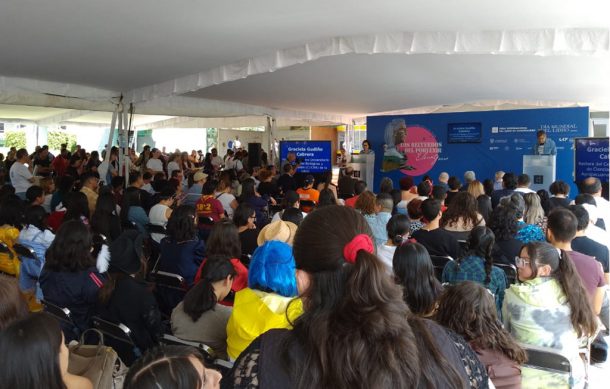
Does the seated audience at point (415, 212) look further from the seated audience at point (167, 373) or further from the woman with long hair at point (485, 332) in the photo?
the seated audience at point (167, 373)

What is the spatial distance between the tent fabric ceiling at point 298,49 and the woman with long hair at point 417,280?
279 cm

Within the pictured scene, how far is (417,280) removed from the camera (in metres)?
2.49

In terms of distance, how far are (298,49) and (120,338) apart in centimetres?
466

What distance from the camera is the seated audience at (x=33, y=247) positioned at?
382cm

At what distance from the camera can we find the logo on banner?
12.5 m

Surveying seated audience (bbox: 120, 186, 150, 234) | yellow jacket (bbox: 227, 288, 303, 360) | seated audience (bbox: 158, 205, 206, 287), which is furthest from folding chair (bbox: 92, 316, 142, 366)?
seated audience (bbox: 120, 186, 150, 234)

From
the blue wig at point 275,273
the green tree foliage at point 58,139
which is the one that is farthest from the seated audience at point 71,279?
the green tree foliage at point 58,139

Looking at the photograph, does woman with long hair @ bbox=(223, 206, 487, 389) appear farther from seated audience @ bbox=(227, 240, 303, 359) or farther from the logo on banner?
the logo on banner

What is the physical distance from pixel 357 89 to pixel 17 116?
40.3 feet

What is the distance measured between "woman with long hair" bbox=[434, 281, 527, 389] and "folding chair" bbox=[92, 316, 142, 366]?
1462 mm

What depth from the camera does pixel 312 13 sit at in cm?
494

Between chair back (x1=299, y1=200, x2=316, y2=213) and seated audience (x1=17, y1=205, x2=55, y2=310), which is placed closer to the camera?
seated audience (x1=17, y1=205, x2=55, y2=310)

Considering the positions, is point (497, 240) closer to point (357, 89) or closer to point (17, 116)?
point (357, 89)

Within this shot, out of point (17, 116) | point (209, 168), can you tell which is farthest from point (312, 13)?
point (17, 116)
